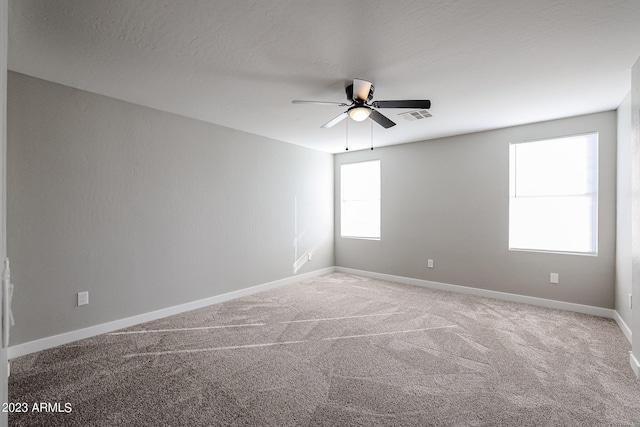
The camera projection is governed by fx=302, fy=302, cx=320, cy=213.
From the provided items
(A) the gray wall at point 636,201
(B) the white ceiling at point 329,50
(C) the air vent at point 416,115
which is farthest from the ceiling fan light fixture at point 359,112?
(A) the gray wall at point 636,201

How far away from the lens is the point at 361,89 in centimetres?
276

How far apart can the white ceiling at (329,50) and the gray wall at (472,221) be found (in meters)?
0.93

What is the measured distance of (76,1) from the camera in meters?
1.79

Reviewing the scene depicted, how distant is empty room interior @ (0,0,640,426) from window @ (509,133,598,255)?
0.03 meters

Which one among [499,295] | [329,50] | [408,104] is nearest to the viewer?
[329,50]

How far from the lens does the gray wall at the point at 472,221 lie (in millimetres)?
3693

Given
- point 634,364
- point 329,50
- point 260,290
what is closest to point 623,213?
point 634,364

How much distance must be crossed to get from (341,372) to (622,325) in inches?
125

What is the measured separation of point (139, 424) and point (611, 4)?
377cm

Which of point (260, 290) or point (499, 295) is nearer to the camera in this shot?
point (499, 295)

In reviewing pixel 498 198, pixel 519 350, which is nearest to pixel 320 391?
pixel 519 350

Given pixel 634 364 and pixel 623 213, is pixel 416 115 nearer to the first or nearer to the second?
pixel 623 213

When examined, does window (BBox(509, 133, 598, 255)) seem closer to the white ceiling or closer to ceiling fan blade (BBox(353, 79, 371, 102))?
the white ceiling

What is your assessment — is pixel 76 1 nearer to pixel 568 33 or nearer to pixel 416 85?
pixel 416 85
